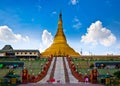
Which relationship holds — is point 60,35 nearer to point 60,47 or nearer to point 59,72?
point 60,47

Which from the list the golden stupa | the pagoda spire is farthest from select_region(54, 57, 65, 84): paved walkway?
the pagoda spire

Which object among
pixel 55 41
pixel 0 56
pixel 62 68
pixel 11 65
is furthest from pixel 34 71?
pixel 55 41

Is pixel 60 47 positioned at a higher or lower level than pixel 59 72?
higher

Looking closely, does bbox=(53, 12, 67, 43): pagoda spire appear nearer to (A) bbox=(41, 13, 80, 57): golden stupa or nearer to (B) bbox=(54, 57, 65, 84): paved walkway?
(A) bbox=(41, 13, 80, 57): golden stupa

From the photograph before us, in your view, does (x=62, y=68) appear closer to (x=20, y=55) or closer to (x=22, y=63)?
(x=22, y=63)

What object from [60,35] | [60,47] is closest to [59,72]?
[60,47]

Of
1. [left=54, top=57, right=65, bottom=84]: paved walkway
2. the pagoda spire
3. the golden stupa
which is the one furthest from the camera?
the pagoda spire

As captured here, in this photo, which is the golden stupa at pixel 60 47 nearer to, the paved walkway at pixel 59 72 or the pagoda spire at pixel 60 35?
the pagoda spire at pixel 60 35

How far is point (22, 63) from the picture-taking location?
2948 inches

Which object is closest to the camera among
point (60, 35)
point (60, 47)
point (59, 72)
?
point (59, 72)

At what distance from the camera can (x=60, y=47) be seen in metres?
106

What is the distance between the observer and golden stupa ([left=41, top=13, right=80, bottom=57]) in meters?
103

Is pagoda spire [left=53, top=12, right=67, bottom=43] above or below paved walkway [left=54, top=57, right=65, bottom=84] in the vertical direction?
above

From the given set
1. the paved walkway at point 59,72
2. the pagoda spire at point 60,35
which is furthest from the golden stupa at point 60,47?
the paved walkway at point 59,72
